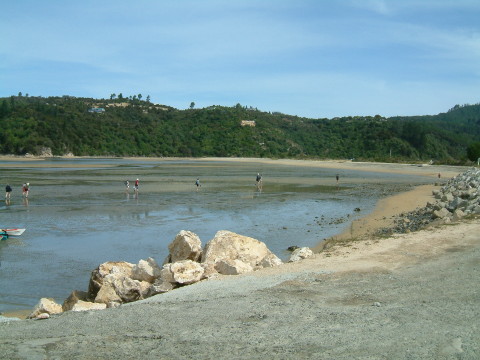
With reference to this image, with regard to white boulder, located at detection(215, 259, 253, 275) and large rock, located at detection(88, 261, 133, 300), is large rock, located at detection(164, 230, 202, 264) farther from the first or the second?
large rock, located at detection(88, 261, 133, 300)

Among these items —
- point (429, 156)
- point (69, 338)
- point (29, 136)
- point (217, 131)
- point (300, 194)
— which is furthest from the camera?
point (217, 131)

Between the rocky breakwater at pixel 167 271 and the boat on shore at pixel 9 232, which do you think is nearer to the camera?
the rocky breakwater at pixel 167 271

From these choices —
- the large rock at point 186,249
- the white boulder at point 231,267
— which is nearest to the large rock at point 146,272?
the large rock at point 186,249

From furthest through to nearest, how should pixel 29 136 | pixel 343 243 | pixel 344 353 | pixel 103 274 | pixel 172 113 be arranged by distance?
pixel 172 113 → pixel 29 136 → pixel 343 243 → pixel 103 274 → pixel 344 353

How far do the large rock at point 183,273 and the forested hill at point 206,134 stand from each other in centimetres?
9523

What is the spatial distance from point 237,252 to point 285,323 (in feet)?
15.6

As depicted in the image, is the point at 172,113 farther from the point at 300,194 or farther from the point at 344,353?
the point at 344,353

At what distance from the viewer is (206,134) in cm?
14075

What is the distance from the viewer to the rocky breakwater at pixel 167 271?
9016 mm

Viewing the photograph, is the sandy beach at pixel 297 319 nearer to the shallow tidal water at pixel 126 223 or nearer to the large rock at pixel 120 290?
the large rock at pixel 120 290

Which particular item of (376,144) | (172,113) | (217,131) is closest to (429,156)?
(376,144)

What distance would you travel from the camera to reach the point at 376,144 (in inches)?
4830

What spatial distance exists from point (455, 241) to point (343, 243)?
2841mm

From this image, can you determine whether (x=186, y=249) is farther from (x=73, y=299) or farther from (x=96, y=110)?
(x=96, y=110)
